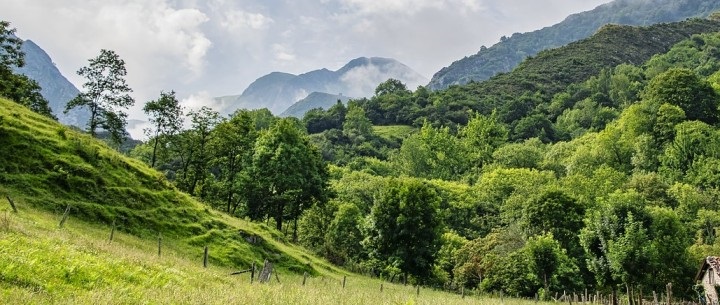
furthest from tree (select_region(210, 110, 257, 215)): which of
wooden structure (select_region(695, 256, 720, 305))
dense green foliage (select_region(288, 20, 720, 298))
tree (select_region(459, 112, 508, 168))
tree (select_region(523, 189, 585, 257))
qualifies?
tree (select_region(459, 112, 508, 168))

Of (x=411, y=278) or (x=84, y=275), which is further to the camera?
(x=411, y=278)

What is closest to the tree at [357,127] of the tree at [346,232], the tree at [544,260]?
the tree at [346,232]

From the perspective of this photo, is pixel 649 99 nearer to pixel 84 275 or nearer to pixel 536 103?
pixel 536 103

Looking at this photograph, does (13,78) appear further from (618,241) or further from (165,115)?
(618,241)

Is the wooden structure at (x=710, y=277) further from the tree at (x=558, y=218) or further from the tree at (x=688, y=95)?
the tree at (x=688, y=95)

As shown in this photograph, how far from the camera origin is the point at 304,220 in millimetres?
76375

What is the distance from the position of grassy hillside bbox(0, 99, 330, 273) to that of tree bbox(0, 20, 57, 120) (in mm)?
17098

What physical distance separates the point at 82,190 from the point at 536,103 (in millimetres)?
168416

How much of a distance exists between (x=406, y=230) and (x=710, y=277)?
33.8m

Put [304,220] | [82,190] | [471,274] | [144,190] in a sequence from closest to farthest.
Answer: [82,190]
[144,190]
[471,274]
[304,220]

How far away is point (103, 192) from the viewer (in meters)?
38.7

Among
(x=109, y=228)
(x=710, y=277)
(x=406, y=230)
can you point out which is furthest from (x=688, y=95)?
(x=109, y=228)

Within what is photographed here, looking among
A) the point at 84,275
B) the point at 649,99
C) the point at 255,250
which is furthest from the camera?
the point at 649,99

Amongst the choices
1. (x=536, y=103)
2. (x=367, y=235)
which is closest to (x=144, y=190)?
(x=367, y=235)
